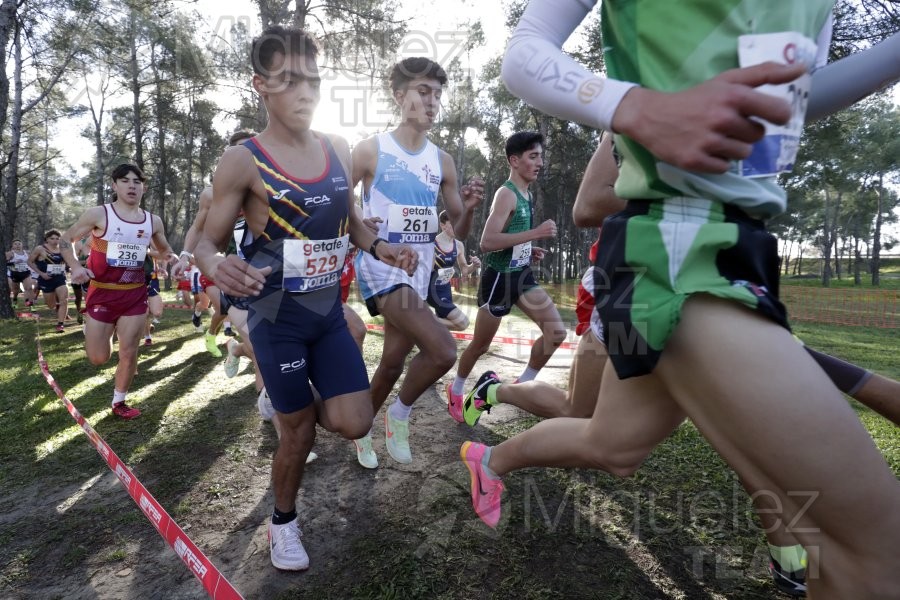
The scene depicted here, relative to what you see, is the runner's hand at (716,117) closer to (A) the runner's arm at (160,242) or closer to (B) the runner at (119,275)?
(B) the runner at (119,275)

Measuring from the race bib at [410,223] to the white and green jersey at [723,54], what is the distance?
2667 mm

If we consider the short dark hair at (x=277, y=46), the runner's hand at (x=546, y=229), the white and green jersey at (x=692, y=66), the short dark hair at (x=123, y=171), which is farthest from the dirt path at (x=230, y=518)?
the short dark hair at (x=123, y=171)

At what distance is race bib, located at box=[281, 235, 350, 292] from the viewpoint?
245 centimetres

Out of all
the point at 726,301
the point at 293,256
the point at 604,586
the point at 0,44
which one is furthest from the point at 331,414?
the point at 0,44

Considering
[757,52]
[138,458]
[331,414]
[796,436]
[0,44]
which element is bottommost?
[138,458]

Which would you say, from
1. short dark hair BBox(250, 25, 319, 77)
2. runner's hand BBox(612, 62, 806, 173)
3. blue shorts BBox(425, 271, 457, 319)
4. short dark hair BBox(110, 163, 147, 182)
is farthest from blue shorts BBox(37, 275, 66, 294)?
runner's hand BBox(612, 62, 806, 173)

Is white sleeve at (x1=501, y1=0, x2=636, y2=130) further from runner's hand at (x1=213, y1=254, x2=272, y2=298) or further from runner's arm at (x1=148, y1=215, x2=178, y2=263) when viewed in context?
runner's arm at (x1=148, y1=215, x2=178, y2=263)

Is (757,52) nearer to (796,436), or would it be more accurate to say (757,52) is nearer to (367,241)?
(796,436)

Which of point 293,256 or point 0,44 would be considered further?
point 0,44

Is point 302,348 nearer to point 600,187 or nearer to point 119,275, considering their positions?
point 600,187

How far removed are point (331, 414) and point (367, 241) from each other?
0.97 meters

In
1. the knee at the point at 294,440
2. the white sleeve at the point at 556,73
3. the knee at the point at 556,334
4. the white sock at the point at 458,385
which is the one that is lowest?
the white sock at the point at 458,385

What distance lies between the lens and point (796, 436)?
959 millimetres

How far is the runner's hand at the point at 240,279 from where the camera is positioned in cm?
195
